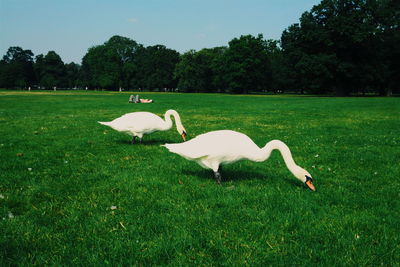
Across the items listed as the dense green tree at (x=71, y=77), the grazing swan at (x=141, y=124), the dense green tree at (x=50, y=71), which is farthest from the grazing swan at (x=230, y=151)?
the dense green tree at (x=71, y=77)

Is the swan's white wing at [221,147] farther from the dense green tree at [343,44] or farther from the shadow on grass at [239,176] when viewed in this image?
the dense green tree at [343,44]

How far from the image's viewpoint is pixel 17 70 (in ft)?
410

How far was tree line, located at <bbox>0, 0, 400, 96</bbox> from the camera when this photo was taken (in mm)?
60938

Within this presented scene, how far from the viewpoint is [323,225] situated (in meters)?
4.67

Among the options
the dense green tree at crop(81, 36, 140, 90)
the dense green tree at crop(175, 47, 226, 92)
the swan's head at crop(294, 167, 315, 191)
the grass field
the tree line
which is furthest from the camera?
the dense green tree at crop(81, 36, 140, 90)

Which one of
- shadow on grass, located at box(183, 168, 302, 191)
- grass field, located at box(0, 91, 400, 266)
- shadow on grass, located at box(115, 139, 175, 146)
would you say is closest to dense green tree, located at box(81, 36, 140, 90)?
shadow on grass, located at box(115, 139, 175, 146)

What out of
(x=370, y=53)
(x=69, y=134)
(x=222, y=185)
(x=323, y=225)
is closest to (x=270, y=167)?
(x=222, y=185)

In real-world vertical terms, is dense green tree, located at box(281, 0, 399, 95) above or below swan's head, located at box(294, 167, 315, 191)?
above

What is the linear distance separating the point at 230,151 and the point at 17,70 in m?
143

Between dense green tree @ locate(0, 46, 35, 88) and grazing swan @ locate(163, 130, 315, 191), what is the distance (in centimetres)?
13878

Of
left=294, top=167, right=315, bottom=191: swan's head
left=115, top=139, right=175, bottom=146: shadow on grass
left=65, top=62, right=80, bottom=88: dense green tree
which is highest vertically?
left=65, top=62, right=80, bottom=88: dense green tree

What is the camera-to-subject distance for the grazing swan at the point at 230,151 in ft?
19.7

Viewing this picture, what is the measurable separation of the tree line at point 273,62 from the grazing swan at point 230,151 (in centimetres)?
5859

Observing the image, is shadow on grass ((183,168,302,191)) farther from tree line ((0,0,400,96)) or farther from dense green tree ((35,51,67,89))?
dense green tree ((35,51,67,89))
